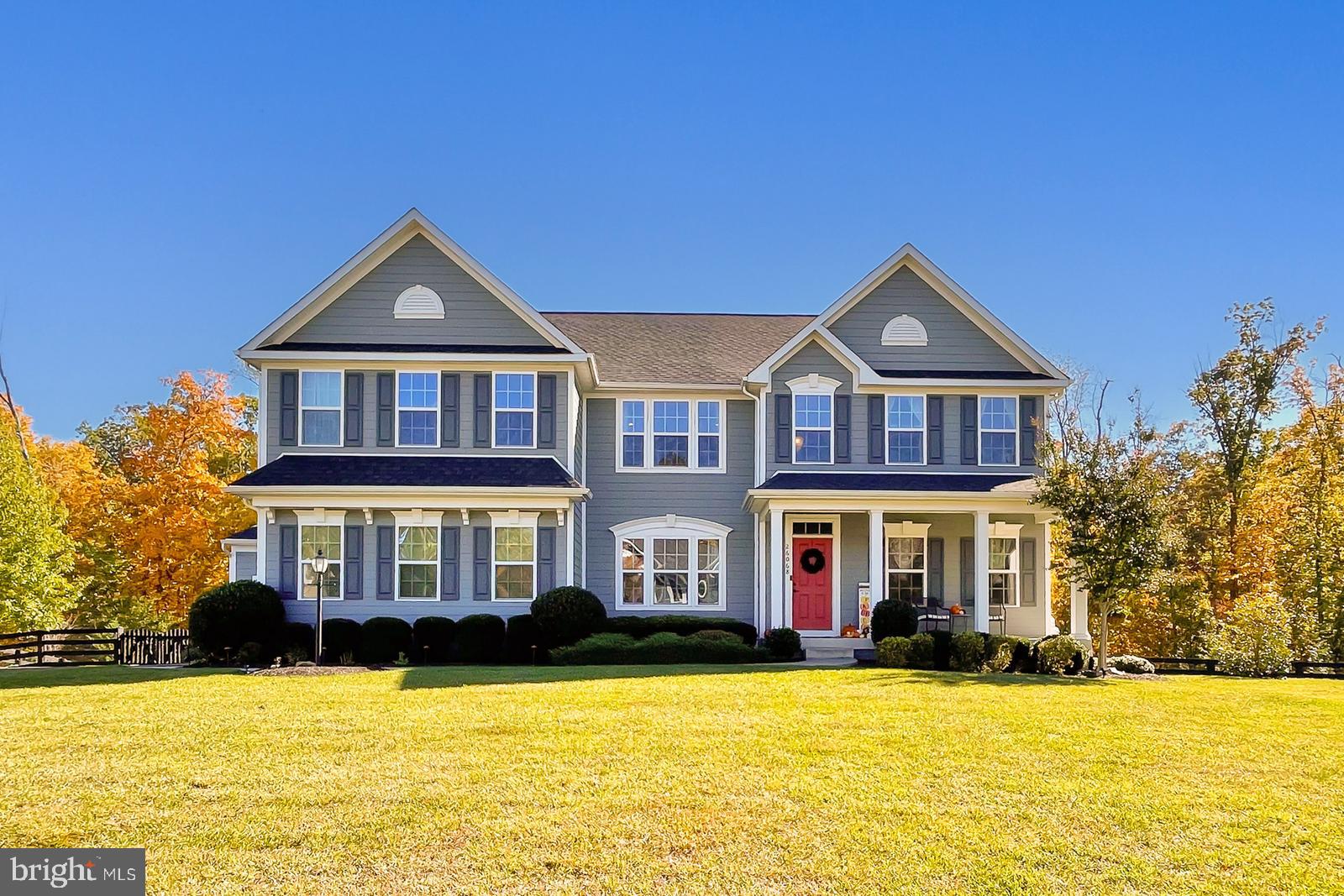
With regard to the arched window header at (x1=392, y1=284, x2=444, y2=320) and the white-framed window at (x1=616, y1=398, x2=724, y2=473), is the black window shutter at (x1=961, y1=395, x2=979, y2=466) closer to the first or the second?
the white-framed window at (x1=616, y1=398, x2=724, y2=473)

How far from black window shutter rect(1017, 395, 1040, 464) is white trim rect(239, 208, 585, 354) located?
33.0ft

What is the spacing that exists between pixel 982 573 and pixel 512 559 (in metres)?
9.80

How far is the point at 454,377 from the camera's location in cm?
2302

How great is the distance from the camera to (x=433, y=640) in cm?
2127

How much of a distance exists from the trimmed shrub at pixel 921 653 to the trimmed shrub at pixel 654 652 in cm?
297

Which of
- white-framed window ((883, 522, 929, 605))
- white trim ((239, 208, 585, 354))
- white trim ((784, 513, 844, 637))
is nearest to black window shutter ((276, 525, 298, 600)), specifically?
white trim ((239, 208, 585, 354))

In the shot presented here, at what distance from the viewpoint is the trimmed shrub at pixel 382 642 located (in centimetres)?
2083

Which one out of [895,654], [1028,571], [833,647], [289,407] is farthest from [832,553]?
[289,407]

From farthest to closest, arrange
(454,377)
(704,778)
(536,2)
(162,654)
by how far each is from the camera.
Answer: (454,377) → (162,654) → (536,2) → (704,778)

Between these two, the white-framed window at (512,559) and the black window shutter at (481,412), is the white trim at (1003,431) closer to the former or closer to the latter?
the white-framed window at (512,559)

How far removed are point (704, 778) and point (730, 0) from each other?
12912 mm

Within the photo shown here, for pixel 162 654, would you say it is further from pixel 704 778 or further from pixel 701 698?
pixel 704 778

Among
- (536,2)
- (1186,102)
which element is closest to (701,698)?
(536,2)

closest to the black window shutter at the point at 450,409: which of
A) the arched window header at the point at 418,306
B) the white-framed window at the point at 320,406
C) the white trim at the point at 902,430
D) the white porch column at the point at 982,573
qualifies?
the arched window header at the point at 418,306
